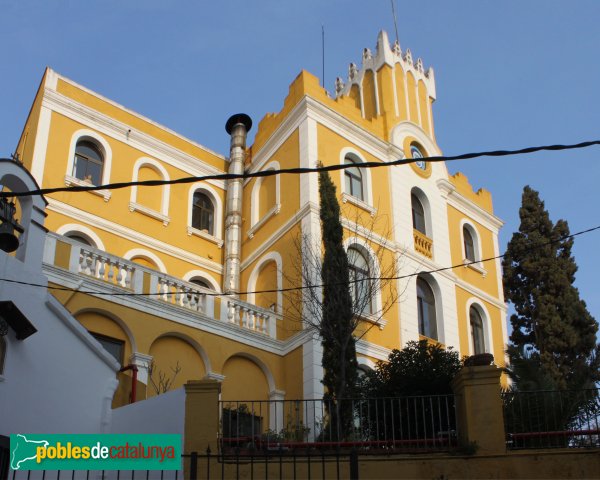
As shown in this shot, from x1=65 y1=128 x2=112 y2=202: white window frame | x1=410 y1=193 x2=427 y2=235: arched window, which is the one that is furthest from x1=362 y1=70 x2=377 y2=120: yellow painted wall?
x1=65 y1=128 x2=112 y2=202: white window frame

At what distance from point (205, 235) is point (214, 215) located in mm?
1248

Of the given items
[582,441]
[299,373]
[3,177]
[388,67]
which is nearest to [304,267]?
[299,373]

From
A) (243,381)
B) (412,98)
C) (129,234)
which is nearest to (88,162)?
(129,234)

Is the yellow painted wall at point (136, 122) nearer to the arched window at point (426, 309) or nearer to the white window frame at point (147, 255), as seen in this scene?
the white window frame at point (147, 255)

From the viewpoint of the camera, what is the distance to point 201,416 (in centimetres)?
1162

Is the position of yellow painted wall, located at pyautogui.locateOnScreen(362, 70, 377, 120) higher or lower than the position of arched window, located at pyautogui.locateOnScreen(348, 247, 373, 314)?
higher

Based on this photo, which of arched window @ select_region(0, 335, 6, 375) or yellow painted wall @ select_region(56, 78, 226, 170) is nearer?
arched window @ select_region(0, 335, 6, 375)

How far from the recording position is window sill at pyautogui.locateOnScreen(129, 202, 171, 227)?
23783 millimetres

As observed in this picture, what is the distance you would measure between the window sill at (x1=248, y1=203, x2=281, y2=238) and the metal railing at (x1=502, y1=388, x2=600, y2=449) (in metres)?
11.5

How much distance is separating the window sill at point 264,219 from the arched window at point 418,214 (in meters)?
4.67

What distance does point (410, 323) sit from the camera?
23031 millimetres

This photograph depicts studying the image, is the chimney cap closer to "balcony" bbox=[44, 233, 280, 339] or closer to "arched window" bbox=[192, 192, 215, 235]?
"arched window" bbox=[192, 192, 215, 235]

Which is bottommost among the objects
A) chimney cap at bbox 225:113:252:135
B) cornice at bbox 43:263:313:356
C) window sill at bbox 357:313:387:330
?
cornice at bbox 43:263:313:356

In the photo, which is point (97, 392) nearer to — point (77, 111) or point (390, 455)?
point (390, 455)
